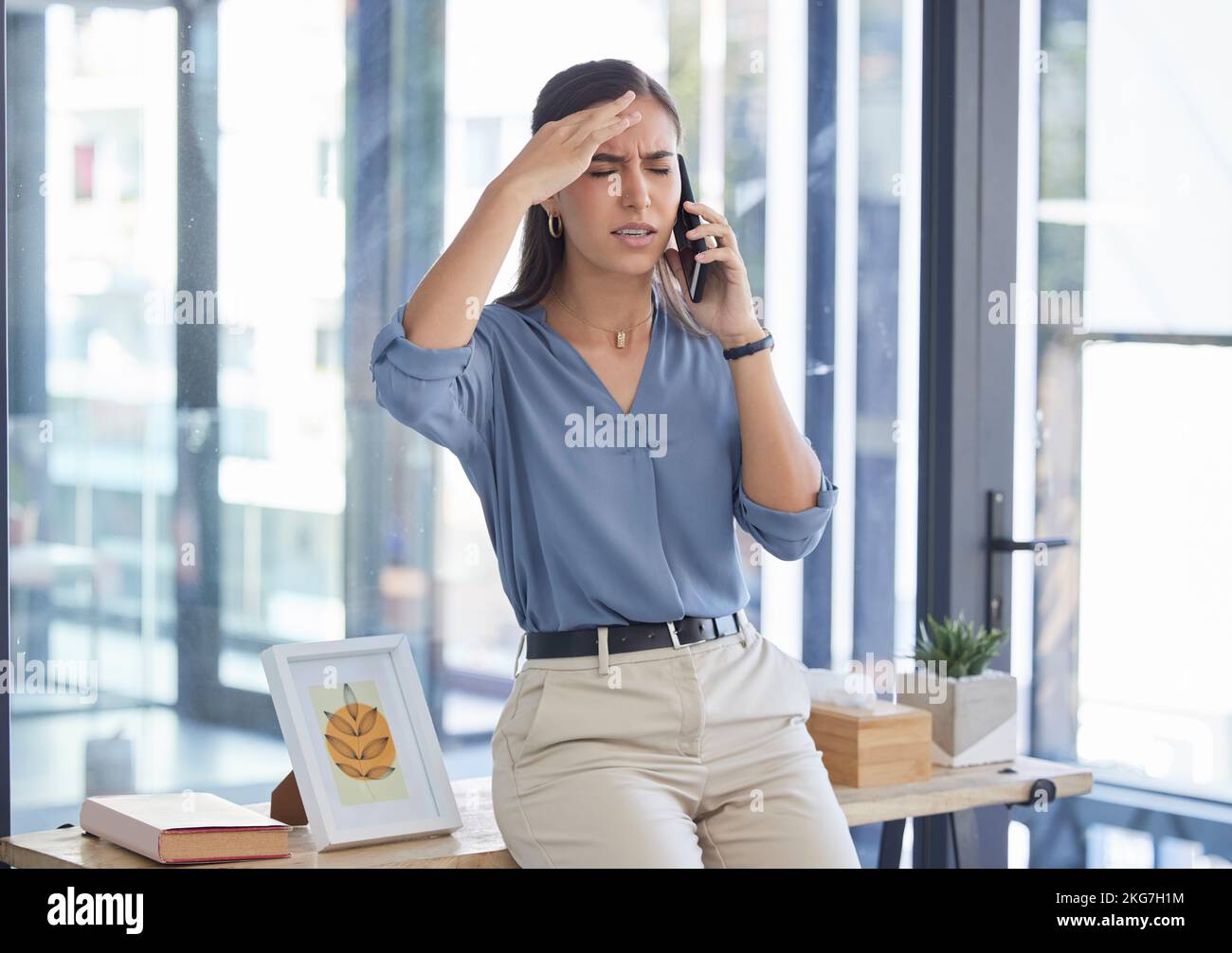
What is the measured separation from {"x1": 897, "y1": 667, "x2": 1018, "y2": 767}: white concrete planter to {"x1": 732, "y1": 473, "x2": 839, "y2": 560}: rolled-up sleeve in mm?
733

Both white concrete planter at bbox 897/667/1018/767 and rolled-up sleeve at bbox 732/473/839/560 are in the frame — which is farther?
white concrete planter at bbox 897/667/1018/767

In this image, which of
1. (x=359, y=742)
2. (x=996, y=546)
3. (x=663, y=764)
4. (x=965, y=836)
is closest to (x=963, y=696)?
(x=965, y=836)

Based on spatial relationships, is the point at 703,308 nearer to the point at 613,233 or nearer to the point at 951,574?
the point at 613,233

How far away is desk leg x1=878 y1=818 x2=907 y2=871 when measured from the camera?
2729 millimetres

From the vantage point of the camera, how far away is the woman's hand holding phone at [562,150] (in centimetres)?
188

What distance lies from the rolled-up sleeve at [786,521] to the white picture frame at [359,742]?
594 mm

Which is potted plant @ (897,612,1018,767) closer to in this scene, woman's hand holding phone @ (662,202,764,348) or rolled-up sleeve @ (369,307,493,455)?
woman's hand holding phone @ (662,202,764,348)

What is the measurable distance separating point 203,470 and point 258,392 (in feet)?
0.58

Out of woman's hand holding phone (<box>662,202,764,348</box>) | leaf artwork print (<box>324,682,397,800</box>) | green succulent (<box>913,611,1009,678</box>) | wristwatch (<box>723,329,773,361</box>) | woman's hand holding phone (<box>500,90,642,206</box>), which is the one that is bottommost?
leaf artwork print (<box>324,682,397,800</box>)

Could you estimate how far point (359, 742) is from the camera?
2156mm

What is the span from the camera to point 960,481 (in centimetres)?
324

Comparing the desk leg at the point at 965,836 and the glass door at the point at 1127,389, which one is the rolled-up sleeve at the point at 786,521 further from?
the glass door at the point at 1127,389

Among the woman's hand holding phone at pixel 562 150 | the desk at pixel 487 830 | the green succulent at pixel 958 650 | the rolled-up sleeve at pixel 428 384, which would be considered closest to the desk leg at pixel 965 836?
the desk at pixel 487 830

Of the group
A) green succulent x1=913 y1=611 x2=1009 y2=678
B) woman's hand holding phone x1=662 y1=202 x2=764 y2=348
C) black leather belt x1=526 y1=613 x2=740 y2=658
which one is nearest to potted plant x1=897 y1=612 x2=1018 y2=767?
green succulent x1=913 y1=611 x2=1009 y2=678
